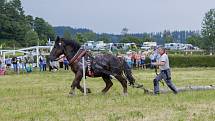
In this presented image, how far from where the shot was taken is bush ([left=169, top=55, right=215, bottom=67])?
53531 millimetres

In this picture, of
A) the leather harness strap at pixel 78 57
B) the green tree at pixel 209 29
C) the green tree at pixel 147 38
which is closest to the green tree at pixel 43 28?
the green tree at pixel 147 38

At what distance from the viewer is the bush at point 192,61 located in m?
53.5

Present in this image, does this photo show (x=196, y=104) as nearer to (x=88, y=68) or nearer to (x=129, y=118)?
(x=129, y=118)

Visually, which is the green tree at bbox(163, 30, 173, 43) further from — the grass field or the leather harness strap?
the grass field

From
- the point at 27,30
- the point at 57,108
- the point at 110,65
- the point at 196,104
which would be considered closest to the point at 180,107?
the point at 196,104

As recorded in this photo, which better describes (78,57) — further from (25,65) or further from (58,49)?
(25,65)

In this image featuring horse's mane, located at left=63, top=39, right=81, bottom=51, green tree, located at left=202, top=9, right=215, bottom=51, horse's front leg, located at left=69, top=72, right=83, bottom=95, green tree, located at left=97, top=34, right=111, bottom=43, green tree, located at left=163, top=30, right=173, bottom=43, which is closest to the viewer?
horse's front leg, located at left=69, top=72, right=83, bottom=95

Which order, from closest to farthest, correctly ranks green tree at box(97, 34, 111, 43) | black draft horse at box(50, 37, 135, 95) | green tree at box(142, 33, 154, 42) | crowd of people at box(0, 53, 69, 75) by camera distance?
black draft horse at box(50, 37, 135, 95), crowd of people at box(0, 53, 69, 75), green tree at box(97, 34, 111, 43), green tree at box(142, 33, 154, 42)

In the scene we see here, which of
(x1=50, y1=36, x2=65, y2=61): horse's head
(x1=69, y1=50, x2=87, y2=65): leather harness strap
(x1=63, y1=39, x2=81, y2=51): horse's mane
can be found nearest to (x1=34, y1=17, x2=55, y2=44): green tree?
(x1=50, y1=36, x2=65, y2=61): horse's head

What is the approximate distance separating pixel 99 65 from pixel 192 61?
121 feet

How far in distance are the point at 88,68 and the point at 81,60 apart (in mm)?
390

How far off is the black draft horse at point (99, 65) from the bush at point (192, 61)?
116ft

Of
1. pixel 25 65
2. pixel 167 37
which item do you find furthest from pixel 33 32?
pixel 25 65

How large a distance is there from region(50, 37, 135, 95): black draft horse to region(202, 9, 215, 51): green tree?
2819 inches
